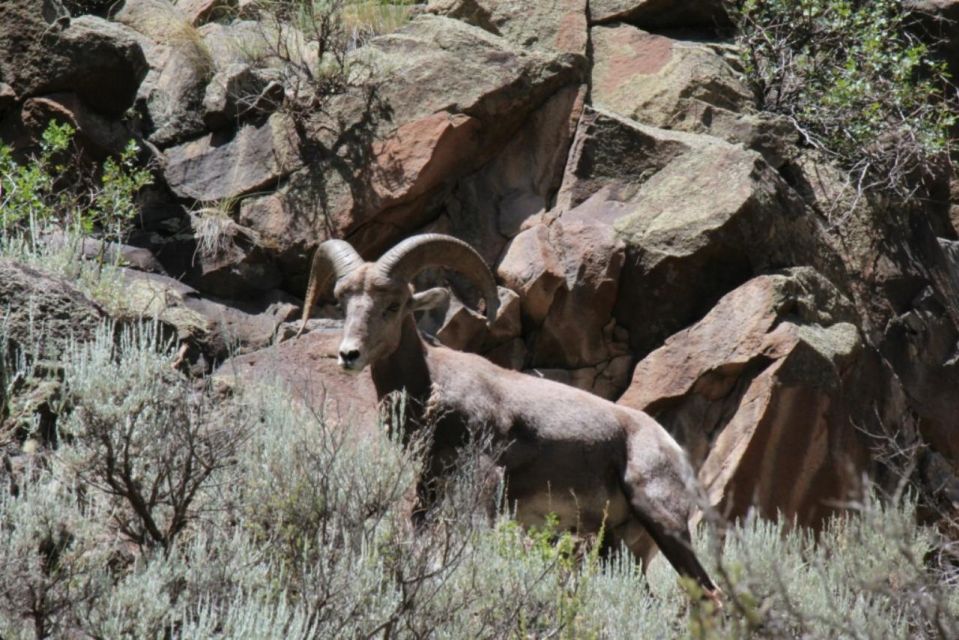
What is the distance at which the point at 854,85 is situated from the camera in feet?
41.2

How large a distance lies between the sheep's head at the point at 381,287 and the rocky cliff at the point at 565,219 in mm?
930

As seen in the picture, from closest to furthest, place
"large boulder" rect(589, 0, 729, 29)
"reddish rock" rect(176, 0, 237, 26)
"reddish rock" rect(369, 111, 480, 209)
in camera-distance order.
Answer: "reddish rock" rect(369, 111, 480, 209), "large boulder" rect(589, 0, 729, 29), "reddish rock" rect(176, 0, 237, 26)

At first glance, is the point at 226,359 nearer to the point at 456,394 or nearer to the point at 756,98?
the point at 456,394

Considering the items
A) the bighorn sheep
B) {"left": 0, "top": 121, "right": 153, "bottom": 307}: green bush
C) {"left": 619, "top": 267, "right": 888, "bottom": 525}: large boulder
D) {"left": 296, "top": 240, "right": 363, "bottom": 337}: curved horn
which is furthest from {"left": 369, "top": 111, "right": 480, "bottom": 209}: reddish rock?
{"left": 619, "top": 267, "right": 888, "bottom": 525}: large boulder

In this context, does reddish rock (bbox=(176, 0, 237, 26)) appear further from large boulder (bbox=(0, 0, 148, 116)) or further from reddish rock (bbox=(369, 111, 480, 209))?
reddish rock (bbox=(369, 111, 480, 209))

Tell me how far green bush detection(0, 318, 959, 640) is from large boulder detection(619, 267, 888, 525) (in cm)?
259

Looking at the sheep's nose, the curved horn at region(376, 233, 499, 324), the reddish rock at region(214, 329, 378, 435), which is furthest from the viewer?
the reddish rock at region(214, 329, 378, 435)

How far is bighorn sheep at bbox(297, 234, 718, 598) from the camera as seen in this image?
27.2ft

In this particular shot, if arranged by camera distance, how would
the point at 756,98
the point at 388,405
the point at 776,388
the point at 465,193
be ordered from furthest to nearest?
1. the point at 756,98
2. the point at 465,193
3. the point at 776,388
4. the point at 388,405

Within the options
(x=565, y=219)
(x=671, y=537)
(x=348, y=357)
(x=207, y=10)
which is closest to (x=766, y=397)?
(x=671, y=537)

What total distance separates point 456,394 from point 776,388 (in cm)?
287

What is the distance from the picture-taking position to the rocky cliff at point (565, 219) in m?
10.3

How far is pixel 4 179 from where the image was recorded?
10.5 m

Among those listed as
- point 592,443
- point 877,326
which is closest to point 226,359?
point 592,443
